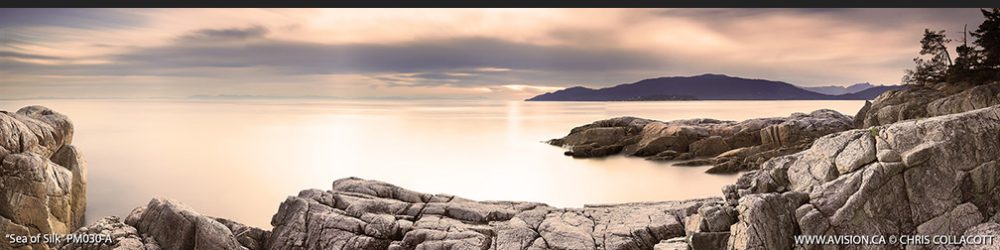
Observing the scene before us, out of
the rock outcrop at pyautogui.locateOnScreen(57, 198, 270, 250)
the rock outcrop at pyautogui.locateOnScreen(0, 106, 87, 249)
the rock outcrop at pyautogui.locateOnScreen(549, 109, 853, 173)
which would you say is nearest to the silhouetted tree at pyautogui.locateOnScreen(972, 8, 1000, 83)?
the rock outcrop at pyautogui.locateOnScreen(549, 109, 853, 173)

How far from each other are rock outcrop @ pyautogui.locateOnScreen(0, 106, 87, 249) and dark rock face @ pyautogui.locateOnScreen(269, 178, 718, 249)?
591 cm

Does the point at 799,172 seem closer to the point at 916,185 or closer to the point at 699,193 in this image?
the point at 916,185

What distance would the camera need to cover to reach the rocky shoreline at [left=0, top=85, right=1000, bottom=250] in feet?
36.6

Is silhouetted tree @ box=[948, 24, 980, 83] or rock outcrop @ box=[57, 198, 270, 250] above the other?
silhouetted tree @ box=[948, 24, 980, 83]

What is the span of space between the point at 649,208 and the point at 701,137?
32.4 feet

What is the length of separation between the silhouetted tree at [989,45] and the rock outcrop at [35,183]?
2570 cm

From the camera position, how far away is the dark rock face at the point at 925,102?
1953 centimetres

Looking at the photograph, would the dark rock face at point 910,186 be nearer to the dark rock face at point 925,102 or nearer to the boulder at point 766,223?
the boulder at point 766,223

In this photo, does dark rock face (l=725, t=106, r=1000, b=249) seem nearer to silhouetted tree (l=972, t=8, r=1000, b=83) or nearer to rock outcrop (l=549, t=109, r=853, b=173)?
silhouetted tree (l=972, t=8, r=1000, b=83)

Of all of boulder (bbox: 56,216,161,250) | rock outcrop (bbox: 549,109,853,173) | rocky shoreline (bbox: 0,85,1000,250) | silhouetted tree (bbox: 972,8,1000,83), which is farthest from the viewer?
rock outcrop (bbox: 549,109,853,173)

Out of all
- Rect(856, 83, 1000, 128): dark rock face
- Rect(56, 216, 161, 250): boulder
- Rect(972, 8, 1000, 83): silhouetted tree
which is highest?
Rect(972, 8, 1000, 83): silhouetted tree

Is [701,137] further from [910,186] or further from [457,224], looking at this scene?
[910,186]

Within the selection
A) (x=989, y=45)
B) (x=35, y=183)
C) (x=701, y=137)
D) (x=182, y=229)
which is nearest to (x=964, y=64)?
(x=989, y=45)

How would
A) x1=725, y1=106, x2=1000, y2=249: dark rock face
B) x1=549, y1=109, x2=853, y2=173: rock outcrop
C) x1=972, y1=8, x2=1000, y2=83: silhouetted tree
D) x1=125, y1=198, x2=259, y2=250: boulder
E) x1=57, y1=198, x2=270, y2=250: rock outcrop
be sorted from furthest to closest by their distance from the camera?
x1=549, y1=109, x2=853, y2=173: rock outcrop < x1=972, y1=8, x2=1000, y2=83: silhouetted tree < x1=125, y1=198, x2=259, y2=250: boulder < x1=57, y1=198, x2=270, y2=250: rock outcrop < x1=725, y1=106, x2=1000, y2=249: dark rock face
